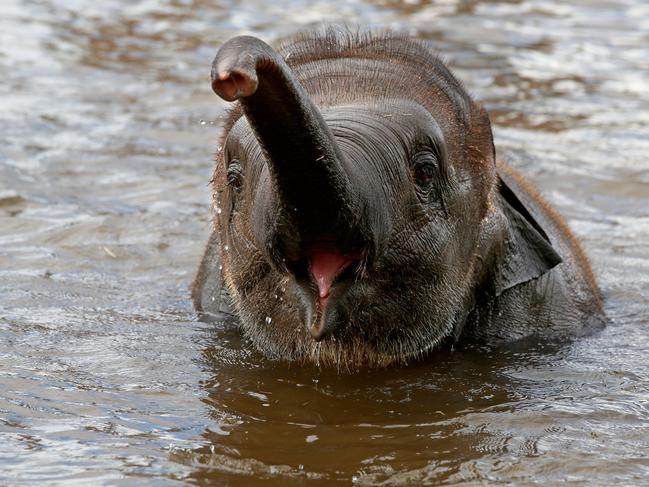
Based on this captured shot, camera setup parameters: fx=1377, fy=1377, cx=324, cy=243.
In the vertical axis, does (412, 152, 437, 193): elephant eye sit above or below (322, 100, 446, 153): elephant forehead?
below

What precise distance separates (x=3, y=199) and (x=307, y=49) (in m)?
4.09

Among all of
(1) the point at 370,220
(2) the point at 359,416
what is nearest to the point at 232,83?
(1) the point at 370,220

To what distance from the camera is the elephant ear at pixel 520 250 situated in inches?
268

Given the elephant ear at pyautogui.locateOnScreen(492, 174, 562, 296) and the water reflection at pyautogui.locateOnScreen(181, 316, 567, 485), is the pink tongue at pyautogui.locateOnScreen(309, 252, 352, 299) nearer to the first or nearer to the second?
the water reflection at pyautogui.locateOnScreen(181, 316, 567, 485)

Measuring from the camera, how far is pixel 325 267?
5297 millimetres

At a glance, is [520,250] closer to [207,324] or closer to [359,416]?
[359,416]

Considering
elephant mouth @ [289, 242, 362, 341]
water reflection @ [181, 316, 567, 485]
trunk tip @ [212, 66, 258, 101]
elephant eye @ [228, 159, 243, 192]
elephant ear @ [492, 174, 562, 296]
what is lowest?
water reflection @ [181, 316, 567, 485]

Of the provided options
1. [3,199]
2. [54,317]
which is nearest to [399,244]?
[54,317]

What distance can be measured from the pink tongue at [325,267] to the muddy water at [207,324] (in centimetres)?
68

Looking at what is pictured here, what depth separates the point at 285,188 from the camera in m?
4.72

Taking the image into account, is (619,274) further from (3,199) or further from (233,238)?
(3,199)

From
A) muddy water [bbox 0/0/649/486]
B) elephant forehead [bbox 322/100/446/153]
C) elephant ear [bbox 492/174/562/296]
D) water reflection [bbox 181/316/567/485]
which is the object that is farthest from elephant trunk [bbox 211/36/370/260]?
elephant ear [bbox 492/174/562/296]

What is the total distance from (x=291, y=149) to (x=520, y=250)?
262cm

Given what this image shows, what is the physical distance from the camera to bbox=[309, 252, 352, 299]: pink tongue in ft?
17.2
